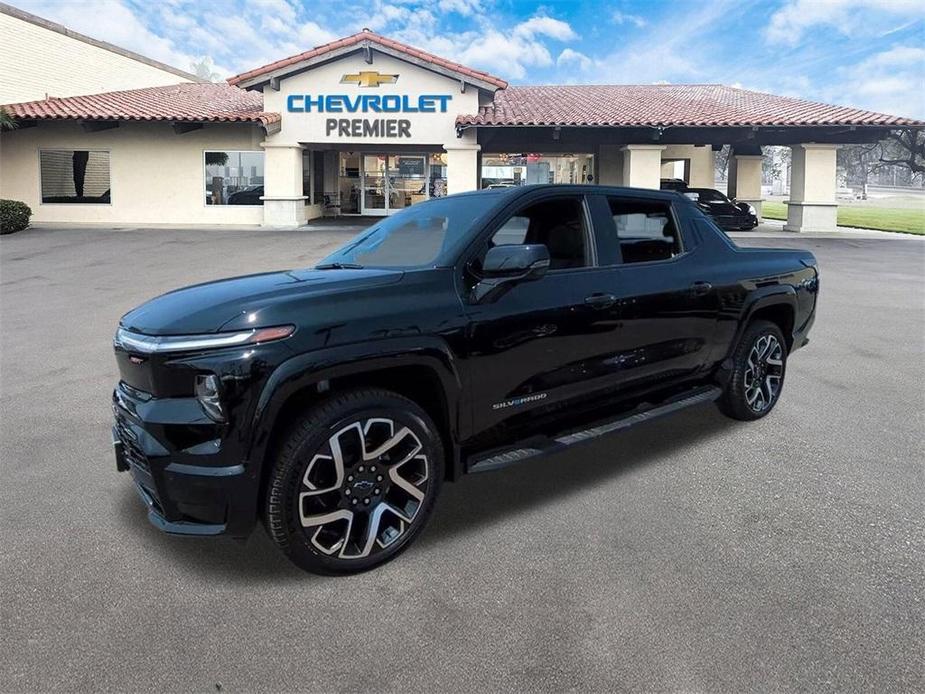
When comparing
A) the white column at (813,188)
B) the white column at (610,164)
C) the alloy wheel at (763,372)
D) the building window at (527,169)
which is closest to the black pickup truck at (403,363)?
the alloy wheel at (763,372)

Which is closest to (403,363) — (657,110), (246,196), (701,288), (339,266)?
(339,266)

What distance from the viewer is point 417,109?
23.4 m

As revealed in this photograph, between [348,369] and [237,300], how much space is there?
1.92 ft

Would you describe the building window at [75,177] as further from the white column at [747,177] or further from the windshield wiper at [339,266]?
the white column at [747,177]

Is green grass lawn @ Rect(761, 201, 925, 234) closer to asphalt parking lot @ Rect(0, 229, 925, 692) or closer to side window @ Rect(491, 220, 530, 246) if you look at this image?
asphalt parking lot @ Rect(0, 229, 925, 692)

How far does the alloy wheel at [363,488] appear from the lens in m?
3.10

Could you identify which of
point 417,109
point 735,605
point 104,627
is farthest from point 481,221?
point 417,109

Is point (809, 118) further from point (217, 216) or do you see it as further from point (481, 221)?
point (481, 221)

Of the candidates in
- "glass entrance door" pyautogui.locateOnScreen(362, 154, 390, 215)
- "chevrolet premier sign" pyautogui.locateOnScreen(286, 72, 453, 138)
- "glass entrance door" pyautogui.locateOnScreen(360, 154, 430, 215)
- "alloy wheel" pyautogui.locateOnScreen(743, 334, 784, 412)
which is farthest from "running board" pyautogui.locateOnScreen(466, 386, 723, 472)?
"glass entrance door" pyautogui.locateOnScreen(362, 154, 390, 215)

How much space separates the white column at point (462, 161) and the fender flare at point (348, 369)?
20621 millimetres

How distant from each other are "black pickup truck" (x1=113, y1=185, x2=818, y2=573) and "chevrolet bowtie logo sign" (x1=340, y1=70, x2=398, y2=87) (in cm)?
2017

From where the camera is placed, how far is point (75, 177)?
24.4 metres

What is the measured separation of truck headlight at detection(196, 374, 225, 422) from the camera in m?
2.90

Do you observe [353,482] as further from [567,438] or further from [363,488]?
[567,438]
